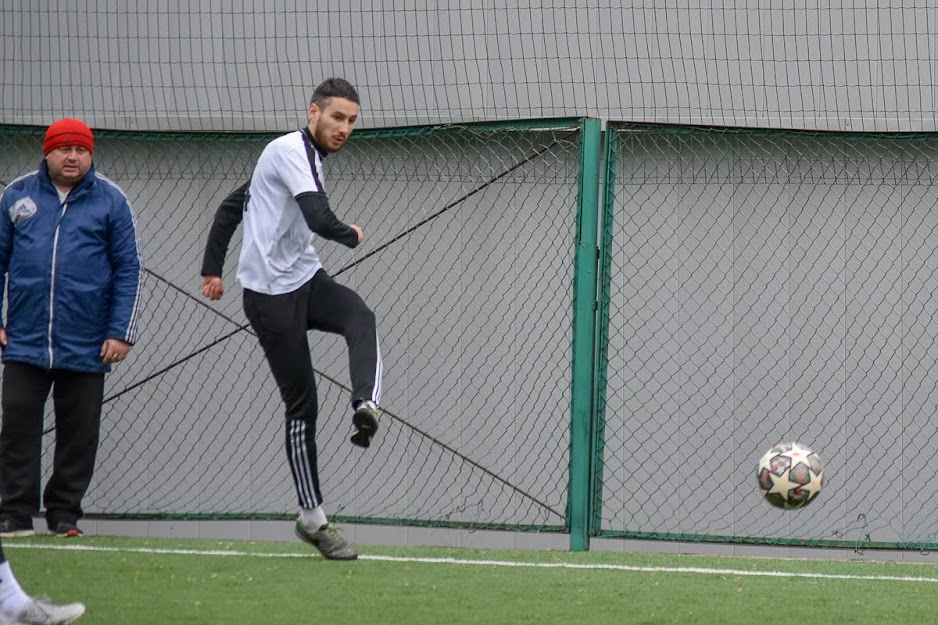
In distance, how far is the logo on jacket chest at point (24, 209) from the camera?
6949 mm

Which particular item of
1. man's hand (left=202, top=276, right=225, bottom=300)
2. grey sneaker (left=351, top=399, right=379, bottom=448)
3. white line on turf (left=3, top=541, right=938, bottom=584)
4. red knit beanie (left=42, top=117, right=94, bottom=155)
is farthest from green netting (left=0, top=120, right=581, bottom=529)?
grey sneaker (left=351, top=399, right=379, bottom=448)

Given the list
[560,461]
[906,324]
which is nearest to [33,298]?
[560,461]

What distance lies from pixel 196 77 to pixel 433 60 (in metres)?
1.49

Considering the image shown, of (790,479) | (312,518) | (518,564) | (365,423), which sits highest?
(365,423)

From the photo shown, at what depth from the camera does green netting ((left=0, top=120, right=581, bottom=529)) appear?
8617 millimetres

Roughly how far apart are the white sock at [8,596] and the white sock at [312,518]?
198cm

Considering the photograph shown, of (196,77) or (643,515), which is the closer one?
(643,515)

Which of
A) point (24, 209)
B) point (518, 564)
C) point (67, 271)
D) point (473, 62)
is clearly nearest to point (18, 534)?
point (67, 271)

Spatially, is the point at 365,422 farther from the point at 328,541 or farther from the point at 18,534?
the point at 18,534

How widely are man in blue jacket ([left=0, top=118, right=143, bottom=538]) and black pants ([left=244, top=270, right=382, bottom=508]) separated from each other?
1228 millimetres

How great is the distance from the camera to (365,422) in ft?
18.1

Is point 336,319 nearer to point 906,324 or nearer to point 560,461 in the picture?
point 560,461

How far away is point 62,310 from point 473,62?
10.1 ft

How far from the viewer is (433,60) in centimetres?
881
